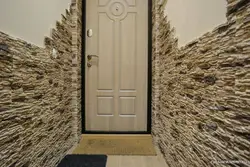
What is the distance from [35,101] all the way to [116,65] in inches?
66.2

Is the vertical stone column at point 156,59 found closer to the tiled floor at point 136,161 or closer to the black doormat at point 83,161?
the tiled floor at point 136,161

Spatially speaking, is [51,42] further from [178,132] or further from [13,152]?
[178,132]

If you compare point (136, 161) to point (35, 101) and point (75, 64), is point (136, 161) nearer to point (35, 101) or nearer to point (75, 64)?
point (35, 101)

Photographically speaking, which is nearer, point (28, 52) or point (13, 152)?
point (13, 152)

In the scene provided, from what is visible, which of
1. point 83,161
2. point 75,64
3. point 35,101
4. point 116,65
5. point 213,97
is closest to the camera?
point 213,97

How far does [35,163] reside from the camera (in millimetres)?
1521

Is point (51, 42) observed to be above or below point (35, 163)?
above

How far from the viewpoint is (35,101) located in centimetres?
151

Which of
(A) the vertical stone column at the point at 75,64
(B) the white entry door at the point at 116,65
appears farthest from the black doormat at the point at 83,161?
(B) the white entry door at the point at 116,65

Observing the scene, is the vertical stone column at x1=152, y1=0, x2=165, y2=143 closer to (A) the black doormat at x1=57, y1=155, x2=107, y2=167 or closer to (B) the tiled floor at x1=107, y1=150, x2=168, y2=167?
(B) the tiled floor at x1=107, y1=150, x2=168, y2=167

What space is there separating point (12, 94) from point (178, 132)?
3.78 feet

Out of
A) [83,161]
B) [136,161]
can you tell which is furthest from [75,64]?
[136,161]

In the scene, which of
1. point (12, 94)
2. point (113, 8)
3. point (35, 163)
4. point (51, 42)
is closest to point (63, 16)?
point (51, 42)

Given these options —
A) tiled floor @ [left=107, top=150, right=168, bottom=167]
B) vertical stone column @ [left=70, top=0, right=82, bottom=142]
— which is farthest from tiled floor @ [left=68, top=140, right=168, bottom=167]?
vertical stone column @ [left=70, top=0, right=82, bottom=142]
